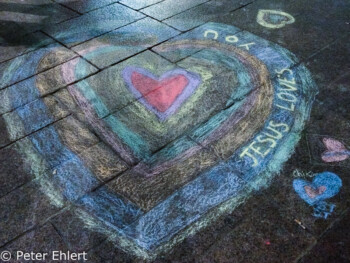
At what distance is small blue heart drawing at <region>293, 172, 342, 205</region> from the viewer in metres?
3.83

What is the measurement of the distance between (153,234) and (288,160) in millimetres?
1969

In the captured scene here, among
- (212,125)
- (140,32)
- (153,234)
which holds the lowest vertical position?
(153,234)

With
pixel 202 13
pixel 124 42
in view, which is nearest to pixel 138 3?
pixel 202 13

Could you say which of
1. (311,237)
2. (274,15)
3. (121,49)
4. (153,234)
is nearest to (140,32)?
(121,49)

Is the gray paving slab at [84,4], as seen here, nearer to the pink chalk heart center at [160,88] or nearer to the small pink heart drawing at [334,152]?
the pink chalk heart center at [160,88]

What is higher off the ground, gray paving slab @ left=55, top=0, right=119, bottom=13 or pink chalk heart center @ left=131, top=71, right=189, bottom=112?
gray paving slab @ left=55, top=0, right=119, bottom=13

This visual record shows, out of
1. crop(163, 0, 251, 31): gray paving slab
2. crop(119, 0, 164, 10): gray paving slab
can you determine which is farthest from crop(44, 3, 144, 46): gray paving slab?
crop(163, 0, 251, 31): gray paving slab

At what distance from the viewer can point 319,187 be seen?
3.92 meters

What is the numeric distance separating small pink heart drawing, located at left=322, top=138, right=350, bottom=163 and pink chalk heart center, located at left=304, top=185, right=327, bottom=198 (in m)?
0.47

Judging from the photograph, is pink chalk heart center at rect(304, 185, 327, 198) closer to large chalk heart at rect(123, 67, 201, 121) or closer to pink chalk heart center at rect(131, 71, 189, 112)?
large chalk heart at rect(123, 67, 201, 121)

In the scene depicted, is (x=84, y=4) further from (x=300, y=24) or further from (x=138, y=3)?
(x=300, y=24)

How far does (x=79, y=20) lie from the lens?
729 centimetres

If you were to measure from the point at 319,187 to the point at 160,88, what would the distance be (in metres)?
2.79

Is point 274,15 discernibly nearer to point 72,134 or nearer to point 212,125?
point 212,125
